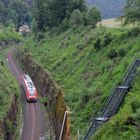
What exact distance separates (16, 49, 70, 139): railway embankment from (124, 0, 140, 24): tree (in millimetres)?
11790

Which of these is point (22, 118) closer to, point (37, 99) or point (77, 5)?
point (37, 99)

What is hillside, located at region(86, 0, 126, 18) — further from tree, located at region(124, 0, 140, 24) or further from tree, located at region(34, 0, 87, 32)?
tree, located at region(124, 0, 140, 24)

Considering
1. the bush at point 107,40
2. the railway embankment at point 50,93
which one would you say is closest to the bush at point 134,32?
the bush at point 107,40

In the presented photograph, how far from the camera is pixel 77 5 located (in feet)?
299

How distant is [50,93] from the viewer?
59.3 meters

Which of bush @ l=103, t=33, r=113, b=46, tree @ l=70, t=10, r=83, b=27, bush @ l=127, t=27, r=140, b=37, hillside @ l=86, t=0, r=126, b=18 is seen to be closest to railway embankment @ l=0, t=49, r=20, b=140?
bush @ l=103, t=33, r=113, b=46

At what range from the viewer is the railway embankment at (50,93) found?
155 ft

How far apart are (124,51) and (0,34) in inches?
3220

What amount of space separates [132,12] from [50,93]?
1633cm

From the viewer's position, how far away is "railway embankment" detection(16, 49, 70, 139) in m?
47.1

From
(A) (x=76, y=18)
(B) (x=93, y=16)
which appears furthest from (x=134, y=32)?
(A) (x=76, y=18)

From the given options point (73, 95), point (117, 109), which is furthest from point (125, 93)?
point (73, 95)

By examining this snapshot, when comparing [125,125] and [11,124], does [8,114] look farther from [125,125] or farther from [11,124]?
[125,125]

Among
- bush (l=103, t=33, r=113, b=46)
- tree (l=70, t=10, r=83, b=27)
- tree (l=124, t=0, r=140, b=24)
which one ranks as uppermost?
tree (l=124, t=0, r=140, b=24)
